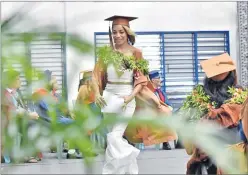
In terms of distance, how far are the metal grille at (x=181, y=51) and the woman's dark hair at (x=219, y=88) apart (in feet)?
3.94

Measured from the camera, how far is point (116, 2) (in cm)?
443

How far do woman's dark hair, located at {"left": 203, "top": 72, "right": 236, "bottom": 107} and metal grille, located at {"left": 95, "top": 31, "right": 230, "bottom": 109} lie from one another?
120 cm

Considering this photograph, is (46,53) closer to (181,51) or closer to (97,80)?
(97,80)

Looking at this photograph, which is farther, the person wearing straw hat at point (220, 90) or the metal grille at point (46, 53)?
the person wearing straw hat at point (220, 90)

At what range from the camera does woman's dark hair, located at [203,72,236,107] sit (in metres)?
3.25

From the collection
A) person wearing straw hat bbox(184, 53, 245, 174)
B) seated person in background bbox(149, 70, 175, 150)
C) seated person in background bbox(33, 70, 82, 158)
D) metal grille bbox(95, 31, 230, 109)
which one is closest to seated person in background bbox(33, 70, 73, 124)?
seated person in background bbox(33, 70, 82, 158)

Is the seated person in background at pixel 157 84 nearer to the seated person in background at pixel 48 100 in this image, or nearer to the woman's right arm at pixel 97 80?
the woman's right arm at pixel 97 80

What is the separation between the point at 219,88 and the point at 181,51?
5.88 ft

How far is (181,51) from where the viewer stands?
509 centimetres

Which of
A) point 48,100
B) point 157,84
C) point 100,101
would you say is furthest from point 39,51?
point 157,84

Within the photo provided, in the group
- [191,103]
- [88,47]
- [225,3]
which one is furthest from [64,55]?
[225,3]

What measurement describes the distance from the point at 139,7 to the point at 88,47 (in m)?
4.37

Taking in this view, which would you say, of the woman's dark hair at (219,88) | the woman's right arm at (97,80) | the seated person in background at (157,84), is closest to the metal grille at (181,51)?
the seated person in background at (157,84)

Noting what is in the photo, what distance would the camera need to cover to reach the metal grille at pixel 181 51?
4.69 meters
